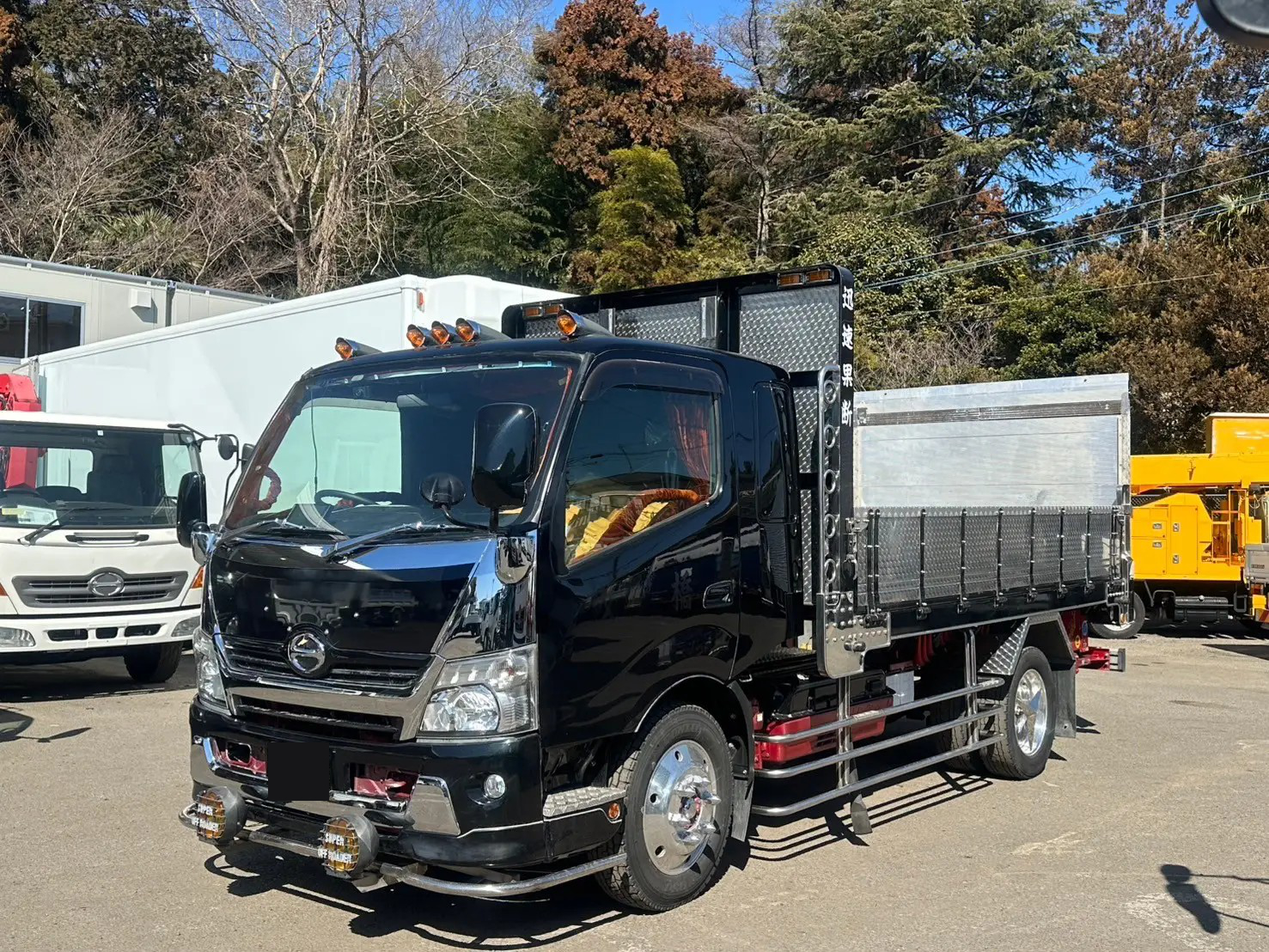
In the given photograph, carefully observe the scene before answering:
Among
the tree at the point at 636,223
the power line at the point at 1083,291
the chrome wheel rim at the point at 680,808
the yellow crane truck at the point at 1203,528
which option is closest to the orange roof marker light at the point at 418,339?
the chrome wheel rim at the point at 680,808

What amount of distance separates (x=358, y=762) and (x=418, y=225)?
30.9 m

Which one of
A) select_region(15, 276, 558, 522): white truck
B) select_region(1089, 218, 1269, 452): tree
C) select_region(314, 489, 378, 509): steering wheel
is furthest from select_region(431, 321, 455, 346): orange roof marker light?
select_region(1089, 218, 1269, 452): tree

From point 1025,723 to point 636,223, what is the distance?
2455 centimetres

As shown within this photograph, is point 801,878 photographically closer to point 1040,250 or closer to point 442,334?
point 442,334

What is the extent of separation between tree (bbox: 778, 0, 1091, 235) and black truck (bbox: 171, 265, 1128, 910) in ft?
83.3

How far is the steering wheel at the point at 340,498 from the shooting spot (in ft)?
16.4

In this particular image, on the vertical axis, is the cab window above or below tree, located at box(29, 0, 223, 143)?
below

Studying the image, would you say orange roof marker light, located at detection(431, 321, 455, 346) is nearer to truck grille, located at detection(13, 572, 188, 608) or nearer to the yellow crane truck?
truck grille, located at detection(13, 572, 188, 608)

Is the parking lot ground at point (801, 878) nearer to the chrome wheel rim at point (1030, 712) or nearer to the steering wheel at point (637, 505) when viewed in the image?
the chrome wheel rim at point (1030, 712)

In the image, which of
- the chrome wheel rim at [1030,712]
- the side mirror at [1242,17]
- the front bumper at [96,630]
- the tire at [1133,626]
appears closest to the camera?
the side mirror at [1242,17]

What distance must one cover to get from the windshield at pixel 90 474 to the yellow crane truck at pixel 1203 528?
1262cm

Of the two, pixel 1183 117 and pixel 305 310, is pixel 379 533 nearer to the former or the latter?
pixel 305 310

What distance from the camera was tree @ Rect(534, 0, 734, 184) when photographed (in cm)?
3303

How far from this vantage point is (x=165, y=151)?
3325cm
